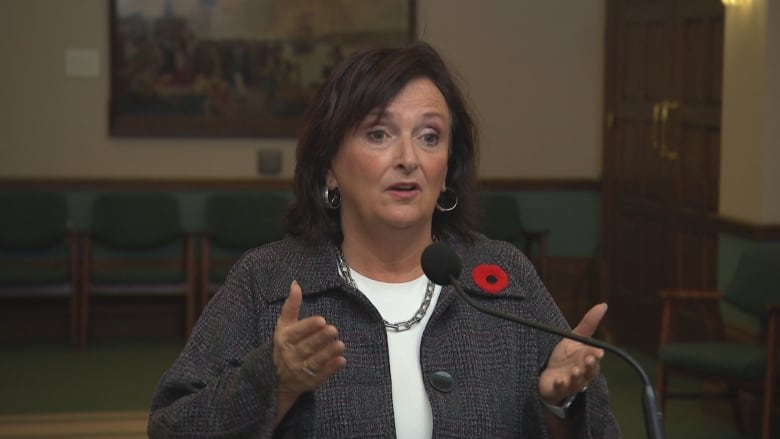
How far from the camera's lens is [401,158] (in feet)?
7.98

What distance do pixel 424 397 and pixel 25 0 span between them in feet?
23.0

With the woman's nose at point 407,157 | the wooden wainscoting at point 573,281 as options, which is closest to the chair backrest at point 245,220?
the wooden wainscoting at point 573,281

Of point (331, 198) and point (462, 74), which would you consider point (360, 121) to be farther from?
point (462, 74)

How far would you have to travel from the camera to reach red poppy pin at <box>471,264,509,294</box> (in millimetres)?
2502

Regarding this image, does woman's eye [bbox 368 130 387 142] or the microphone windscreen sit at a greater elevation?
woman's eye [bbox 368 130 387 142]

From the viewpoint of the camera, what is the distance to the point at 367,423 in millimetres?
2303

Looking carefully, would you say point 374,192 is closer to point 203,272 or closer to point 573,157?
point 203,272

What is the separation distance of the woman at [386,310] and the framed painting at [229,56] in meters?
6.37

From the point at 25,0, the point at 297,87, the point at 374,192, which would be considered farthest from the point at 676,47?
the point at 374,192

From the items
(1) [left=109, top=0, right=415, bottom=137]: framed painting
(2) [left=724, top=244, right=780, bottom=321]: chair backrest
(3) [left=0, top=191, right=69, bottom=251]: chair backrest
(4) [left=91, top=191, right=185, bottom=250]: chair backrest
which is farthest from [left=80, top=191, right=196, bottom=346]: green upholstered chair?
(2) [left=724, top=244, right=780, bottom=321]: chair backrest

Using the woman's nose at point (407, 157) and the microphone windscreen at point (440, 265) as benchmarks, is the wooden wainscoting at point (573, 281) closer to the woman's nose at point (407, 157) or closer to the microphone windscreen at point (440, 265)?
the woman's nose at point (407, 157)

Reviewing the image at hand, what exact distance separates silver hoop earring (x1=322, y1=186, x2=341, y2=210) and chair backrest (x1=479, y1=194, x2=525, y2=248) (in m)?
6.29

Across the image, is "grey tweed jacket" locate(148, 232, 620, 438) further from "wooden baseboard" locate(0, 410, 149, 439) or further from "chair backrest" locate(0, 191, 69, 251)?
"chair backrest" locate(0, 191, 69, 251)

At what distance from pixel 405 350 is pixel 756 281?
4.16 m
